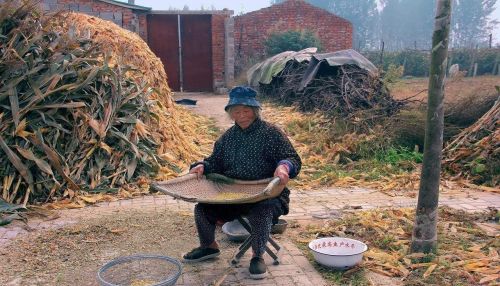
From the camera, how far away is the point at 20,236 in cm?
443

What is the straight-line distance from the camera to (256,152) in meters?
3.76

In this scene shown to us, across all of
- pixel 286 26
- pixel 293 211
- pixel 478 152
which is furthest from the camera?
pixel 286 26

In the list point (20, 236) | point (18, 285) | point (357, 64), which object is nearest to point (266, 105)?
point (357, 64)

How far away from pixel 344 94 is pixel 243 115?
23.6ft

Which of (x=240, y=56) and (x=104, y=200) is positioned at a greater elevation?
(x=240, y=56)

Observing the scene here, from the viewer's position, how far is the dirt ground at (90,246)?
3648mm

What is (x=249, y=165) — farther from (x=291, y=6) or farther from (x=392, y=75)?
(x=291, y=6)

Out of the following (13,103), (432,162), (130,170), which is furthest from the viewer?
(130,170)

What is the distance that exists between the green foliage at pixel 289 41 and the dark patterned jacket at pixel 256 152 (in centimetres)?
1858

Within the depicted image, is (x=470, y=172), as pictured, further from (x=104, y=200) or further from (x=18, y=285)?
(x=18, y=285)

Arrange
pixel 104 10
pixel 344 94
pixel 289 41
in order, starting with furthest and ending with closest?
pixel 289 41, pixel 104 10, pixel 344 94

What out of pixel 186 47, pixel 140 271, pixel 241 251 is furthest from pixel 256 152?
pixel 186 47

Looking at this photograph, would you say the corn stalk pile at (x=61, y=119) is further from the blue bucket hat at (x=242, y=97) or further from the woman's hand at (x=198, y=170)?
the blue bucket hat at (x=242, y=97)

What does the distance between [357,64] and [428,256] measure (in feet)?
27.9
